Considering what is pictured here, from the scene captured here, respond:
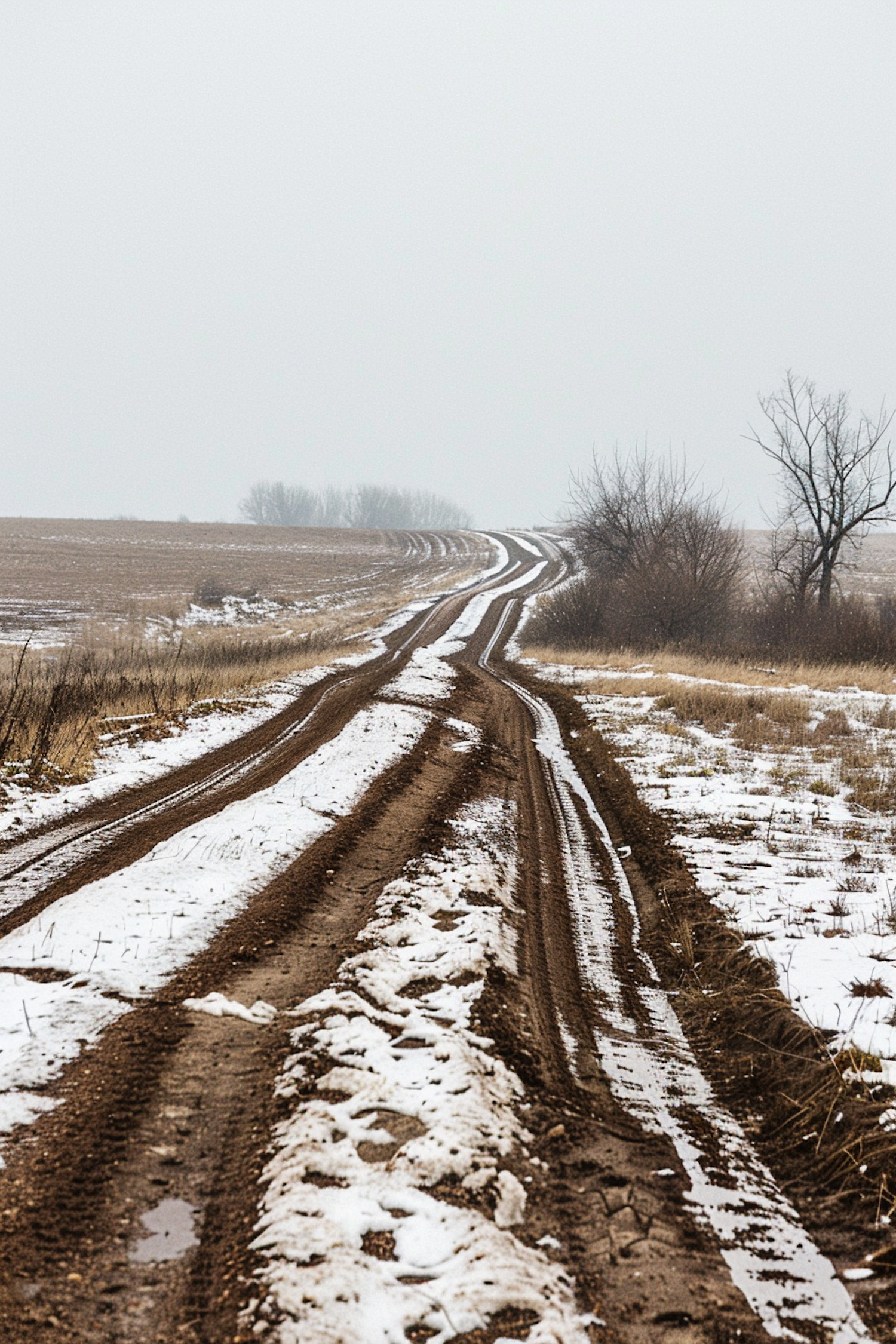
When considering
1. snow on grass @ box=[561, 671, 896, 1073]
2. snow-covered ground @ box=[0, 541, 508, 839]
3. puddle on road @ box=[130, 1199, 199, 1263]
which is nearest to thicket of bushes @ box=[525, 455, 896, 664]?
snow on grass @ box=[561, 671, 896, 1073]

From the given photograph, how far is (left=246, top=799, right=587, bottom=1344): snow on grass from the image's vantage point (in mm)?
2717

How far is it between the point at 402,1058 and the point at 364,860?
3.19 m

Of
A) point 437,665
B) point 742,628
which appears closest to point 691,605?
point 742,628

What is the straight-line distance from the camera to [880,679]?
19.4 m

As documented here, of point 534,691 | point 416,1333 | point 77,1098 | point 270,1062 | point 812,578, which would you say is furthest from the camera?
point 812,578

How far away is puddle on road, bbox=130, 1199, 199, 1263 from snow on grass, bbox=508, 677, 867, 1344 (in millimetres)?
2128

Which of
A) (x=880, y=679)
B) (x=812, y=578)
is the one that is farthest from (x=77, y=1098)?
(x=812, y=578)

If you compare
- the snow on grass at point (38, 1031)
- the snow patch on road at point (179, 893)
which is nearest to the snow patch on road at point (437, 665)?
the snow patch on road at point (179, 893)

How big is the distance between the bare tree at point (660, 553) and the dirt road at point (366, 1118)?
23.0 metres

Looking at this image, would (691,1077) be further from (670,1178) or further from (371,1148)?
(371,1148)

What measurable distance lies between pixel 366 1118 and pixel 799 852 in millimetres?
5397

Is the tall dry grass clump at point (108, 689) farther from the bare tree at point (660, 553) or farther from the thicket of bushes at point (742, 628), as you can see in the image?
the bare tree at point (660, 553)

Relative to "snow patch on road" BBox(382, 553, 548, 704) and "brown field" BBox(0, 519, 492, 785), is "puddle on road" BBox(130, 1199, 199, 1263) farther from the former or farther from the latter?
"snow patch on road" BBox(382, 553, 548, 704)

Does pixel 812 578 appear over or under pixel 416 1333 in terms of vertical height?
over
